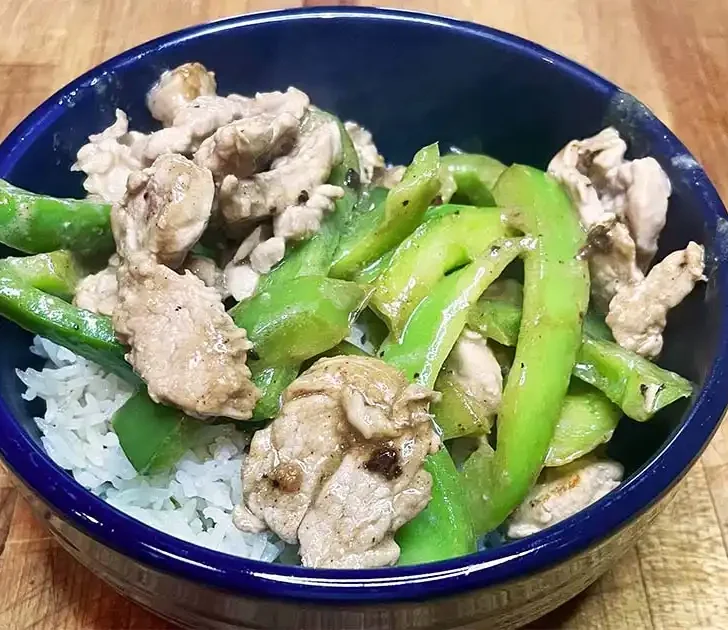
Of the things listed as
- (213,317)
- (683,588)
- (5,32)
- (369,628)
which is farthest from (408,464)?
(5,32)

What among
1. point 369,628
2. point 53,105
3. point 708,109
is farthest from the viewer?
point 708,109

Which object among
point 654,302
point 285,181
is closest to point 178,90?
point 285,181

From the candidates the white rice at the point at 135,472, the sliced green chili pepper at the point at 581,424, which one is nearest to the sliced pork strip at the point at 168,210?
the white rice at the point at 135,472

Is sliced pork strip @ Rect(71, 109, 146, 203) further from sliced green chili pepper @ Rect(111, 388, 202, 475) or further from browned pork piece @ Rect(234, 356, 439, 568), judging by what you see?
browned pork piece @ Rect(234, 356, 439, 568)

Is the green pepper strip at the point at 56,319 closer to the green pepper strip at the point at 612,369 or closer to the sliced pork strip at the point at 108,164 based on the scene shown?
the sliced pork strip at the point at 108,164

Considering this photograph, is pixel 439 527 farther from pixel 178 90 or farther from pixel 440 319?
pixel 178 90

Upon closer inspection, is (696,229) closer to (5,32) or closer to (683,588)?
(683,588)
